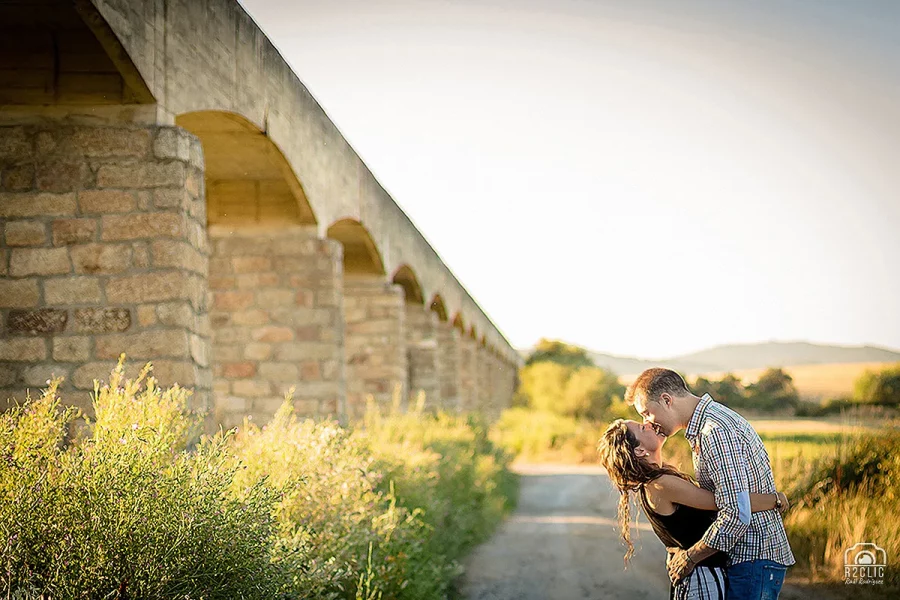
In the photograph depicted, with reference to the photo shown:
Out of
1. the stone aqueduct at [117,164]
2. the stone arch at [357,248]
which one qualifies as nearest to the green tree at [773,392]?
Answer: the stone arch at [357,248]

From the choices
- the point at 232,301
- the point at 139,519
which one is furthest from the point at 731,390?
the point at 139,519

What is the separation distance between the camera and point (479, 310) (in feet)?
81.1

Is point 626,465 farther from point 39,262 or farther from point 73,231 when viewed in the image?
point 39,262

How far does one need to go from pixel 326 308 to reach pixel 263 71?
2.42 metres

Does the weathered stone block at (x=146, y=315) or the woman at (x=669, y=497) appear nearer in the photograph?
the woman at (x=669, y=497)

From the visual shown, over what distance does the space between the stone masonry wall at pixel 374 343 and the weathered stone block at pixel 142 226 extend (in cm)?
688

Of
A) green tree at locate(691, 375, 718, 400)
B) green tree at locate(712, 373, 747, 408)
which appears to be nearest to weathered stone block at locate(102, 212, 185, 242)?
green tree at locate(691, 375, 718, 400)

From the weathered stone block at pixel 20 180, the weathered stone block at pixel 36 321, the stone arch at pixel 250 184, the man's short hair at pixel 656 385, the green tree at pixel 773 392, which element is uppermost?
the stone arch at pixel 250 184

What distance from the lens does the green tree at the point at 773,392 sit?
25.0 meters

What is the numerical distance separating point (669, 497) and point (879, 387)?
50.5 feet

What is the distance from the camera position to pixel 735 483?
127 inches

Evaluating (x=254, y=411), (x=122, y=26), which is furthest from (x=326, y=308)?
(x=122, y=26)

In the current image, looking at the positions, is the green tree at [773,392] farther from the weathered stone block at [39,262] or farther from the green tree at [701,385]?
the weathered stone block at [39,262]

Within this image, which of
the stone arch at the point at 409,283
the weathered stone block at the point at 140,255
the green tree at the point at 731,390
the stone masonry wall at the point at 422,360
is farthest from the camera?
the green tree at the point at 731,390
